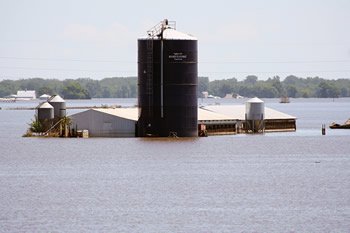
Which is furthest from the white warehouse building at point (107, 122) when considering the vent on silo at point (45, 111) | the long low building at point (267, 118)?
the long low building at point (267, 118)

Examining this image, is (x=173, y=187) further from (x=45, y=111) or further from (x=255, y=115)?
(x=255, y=115)

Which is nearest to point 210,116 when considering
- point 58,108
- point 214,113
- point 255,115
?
point 214,113

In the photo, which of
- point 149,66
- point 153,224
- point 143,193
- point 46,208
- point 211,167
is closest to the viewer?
point 153,224

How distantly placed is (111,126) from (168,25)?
39.5ft

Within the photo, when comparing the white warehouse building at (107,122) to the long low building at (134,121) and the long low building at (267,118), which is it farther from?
the long low building at (267,118)

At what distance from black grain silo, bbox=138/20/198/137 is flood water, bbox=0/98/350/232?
188 centimetres

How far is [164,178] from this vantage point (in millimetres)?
52594

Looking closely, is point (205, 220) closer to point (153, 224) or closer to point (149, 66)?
point (153, 224)

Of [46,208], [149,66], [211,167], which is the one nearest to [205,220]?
[46,208]

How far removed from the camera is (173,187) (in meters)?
47.6

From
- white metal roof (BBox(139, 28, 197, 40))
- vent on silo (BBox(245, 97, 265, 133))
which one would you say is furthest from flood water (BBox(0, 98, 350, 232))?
vent on silo (BBox(245, 97, 265, 133))

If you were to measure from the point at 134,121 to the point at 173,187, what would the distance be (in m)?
36.2

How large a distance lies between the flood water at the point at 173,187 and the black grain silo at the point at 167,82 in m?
1.88

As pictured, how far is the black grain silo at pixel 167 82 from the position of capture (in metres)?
79.1
